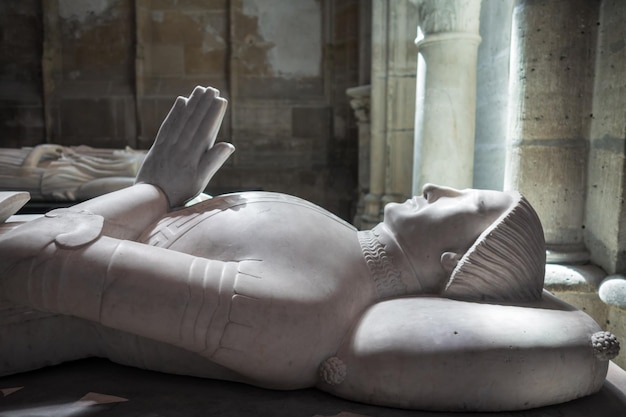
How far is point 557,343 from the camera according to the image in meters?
1.42

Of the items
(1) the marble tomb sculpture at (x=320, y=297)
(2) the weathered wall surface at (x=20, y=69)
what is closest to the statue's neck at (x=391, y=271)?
(1) the marble tomb sculpture at (x=320, y=297)

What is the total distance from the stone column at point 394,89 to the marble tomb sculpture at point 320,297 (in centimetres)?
347

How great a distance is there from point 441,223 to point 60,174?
3.63 m

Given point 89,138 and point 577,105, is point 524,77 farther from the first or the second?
point 89,138

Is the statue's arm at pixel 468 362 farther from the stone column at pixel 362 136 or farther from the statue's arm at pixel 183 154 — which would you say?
the stone column at pixel 362 136

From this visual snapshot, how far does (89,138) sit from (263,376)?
24.0 feet

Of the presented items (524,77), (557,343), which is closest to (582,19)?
(524,77)

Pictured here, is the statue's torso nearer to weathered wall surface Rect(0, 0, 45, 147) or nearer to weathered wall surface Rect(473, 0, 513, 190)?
weathered wall surface Rect(473, 0, 513, 190)

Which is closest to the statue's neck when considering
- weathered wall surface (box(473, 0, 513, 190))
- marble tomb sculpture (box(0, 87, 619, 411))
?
marble tomb sculpture (box(0, 87, 619, 411))

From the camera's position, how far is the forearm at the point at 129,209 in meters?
1.66

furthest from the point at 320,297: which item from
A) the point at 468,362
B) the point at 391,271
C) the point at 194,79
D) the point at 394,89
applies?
the point at 194,79

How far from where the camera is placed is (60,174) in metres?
4.18

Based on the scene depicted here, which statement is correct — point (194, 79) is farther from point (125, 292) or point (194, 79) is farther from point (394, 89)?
point (125, 292)

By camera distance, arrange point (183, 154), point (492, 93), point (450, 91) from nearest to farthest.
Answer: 1. point (183, 154)
2. point (450, 91)
3. point (492, 93)
